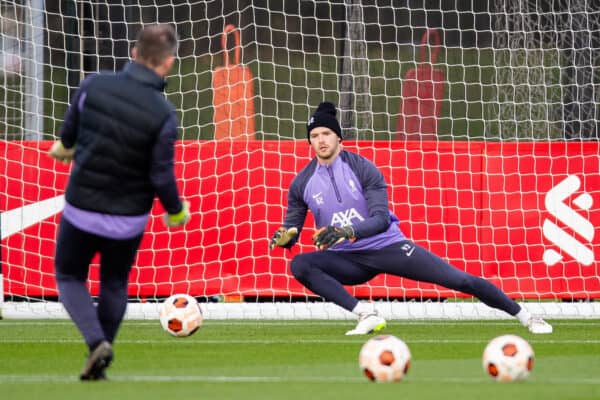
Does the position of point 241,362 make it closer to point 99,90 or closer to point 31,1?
point 99,90

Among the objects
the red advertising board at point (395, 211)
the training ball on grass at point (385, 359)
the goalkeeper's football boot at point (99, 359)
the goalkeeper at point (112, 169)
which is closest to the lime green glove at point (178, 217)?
the goalkeeper at point (112, 169)

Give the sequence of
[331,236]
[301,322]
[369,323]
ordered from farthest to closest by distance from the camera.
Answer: [301,322], [369,323], [331,236]

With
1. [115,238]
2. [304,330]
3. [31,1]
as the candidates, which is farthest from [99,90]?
[31,1]

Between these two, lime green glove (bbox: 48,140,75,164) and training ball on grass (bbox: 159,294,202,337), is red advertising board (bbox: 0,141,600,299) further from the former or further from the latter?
lime green glove (bbox: 48,140,75,164)

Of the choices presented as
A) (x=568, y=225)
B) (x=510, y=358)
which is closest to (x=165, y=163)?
(x=510, y=358)

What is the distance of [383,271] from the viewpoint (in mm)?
10023

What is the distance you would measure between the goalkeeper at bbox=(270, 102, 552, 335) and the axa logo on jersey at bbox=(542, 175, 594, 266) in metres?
2.39

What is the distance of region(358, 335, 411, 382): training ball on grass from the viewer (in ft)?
21.1

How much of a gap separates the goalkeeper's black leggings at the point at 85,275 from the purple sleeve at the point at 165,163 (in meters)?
0.35

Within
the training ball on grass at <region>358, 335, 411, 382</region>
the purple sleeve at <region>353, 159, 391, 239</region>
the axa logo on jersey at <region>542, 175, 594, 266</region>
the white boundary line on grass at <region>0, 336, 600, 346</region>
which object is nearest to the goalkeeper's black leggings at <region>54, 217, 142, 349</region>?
the training ball on grass at <region>358, 335, 411, 382</region>

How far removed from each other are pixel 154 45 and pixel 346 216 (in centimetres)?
367

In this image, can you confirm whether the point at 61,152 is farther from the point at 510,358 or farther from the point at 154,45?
the point at 510,358

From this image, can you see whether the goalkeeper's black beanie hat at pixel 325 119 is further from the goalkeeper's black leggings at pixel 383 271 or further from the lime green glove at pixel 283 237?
the goalkeeper's black leggings at pixel 383 271

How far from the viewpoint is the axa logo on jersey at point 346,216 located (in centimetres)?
1003
